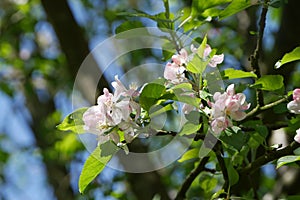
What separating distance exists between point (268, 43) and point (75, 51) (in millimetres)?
1211

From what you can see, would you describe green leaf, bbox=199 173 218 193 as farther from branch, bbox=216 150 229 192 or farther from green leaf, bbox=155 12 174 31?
green leaf, bbox=155 12 174 31

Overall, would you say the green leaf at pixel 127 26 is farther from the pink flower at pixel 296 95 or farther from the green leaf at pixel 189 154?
the pink flower at pixel 296 95

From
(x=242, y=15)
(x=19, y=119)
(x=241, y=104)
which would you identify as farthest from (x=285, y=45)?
(x=19, y=119)

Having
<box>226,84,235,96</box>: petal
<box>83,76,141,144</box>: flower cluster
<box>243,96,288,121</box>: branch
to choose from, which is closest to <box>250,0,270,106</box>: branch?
<box>243,96,288,121</box>: branch

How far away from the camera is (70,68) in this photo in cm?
204

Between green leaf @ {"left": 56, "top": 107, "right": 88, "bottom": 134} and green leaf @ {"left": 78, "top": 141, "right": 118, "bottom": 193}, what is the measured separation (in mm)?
66

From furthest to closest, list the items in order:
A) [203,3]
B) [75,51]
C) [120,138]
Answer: [75,51]
[203,3]
[120,138]

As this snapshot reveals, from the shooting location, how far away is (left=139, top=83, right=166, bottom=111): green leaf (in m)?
0.87

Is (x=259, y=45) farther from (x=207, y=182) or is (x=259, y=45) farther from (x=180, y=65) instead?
(x=207, y=182)

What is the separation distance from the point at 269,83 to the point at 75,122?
34cm

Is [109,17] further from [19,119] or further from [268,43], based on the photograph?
[19,119]

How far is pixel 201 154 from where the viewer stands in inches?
40.2

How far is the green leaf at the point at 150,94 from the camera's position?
2.84 feet

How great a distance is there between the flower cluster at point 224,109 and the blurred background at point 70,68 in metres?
0.64
